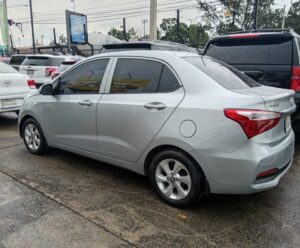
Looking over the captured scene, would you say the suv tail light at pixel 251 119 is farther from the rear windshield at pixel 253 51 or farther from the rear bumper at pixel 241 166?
the rear windshield at pixel 253 51

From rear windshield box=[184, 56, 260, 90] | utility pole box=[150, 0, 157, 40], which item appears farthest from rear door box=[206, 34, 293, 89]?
utility pole box=[150, 0, 157, 40]

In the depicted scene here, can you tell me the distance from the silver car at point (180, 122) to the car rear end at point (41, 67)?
6576mm

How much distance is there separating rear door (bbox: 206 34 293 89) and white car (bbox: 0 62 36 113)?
14.6 ft

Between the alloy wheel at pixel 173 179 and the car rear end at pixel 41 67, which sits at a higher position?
the car rear end at pixel 41 67

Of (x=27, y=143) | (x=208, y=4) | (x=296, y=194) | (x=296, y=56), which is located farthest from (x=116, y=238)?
(x=208, y=4)

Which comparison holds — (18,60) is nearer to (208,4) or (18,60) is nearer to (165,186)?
(165,186)

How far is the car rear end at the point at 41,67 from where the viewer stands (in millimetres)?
10295

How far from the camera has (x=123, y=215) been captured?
308 centimetres

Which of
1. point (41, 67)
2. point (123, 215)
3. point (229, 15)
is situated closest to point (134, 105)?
point (123, 215)

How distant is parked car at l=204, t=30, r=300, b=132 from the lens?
176 inches

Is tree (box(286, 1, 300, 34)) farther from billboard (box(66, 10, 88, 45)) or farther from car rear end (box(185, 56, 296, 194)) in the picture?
car rear end (box(185, 56, 296, 194))

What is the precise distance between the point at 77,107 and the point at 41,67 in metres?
7.16

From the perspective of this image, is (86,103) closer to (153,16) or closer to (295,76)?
(295,76)

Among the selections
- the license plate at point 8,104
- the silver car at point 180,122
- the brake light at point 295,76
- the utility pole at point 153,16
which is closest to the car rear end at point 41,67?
the license plate at point 8,104
